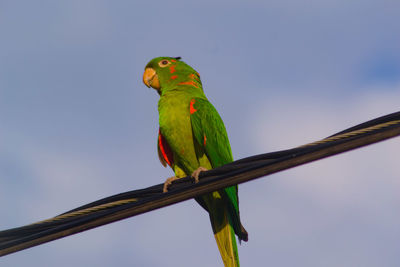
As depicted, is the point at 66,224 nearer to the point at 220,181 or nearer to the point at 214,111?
the point at 220,181

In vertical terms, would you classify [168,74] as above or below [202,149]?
above

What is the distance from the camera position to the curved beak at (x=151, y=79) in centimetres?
578

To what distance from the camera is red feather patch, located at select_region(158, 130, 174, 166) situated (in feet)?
16.3

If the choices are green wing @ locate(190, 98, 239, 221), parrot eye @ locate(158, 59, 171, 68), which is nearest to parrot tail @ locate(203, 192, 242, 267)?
green wing @ locate(190, 98, 239, 221)

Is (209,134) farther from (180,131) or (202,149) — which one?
(180,131)

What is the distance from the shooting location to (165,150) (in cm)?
501

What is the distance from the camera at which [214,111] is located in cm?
498

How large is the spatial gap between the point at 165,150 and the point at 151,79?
121cm

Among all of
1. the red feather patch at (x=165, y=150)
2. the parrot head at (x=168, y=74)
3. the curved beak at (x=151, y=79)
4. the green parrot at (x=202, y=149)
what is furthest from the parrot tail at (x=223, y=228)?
the curved beak at (x=151, y=79)

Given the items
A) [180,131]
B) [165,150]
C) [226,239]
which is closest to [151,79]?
[165,150]

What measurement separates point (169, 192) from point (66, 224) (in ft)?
2.01

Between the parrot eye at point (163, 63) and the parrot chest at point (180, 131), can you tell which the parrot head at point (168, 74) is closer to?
the parrot eye at point (163, 63)

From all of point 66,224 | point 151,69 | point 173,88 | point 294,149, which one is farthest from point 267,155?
point 151,69

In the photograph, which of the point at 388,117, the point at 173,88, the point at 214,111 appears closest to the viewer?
the point at 388,117
